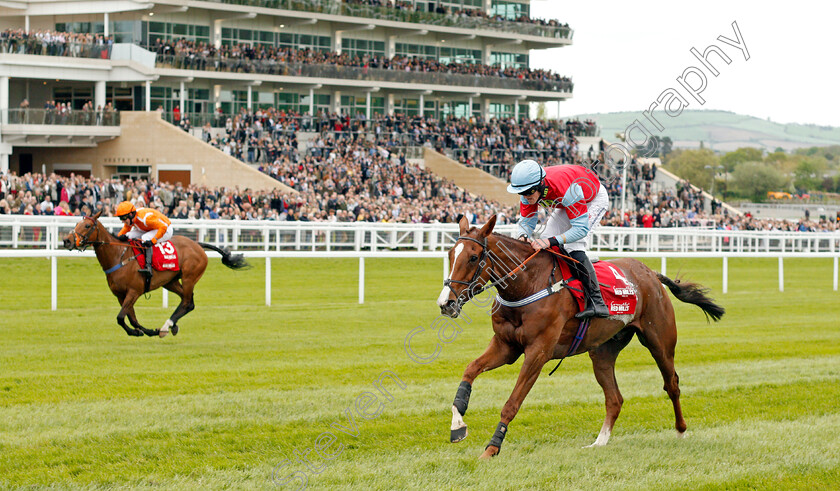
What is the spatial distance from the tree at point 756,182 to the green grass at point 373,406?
9789 cm

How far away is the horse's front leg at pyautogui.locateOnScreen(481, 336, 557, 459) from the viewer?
17.8ft

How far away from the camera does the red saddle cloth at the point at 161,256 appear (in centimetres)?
1075

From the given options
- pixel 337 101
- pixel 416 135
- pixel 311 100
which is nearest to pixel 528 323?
pixel 416 135

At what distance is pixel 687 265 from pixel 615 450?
18862 mm

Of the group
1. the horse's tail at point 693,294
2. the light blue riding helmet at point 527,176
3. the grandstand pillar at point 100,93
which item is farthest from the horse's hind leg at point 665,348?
the grandstand pillar at point 100,93

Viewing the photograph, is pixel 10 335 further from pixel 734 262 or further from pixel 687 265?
pixel 734 262

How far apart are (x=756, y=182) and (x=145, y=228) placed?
103m

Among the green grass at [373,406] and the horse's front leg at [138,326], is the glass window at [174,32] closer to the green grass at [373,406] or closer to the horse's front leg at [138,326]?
the green grass at [373,406]

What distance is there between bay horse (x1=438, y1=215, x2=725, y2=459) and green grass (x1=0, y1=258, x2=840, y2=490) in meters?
0.32

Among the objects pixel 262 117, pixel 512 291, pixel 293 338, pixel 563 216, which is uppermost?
pixel 262 117

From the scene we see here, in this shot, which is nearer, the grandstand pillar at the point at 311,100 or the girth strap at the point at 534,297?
the girth strap at the point at 534,297

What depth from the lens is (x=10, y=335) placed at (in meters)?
10.6

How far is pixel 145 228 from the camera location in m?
10.8

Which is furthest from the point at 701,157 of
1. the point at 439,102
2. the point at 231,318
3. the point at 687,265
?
the point at 231,318
